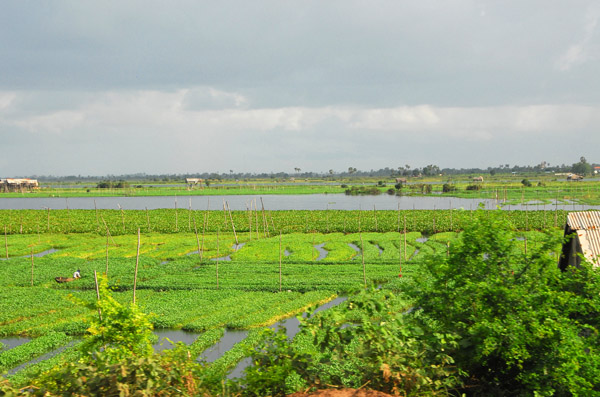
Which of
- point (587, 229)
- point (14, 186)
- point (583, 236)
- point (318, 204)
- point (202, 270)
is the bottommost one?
point (202, 270)

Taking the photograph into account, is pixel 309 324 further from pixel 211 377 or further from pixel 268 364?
pixel 211 377

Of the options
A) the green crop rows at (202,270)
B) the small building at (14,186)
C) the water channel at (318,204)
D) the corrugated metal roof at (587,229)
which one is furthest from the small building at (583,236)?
the small building at (14,186)

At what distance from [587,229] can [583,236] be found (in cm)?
34

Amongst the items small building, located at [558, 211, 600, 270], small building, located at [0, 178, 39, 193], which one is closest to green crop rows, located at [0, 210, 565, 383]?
small building, located at [558, 211, 600, 270]

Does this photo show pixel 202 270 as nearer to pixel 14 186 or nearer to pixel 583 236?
pixel 583 236

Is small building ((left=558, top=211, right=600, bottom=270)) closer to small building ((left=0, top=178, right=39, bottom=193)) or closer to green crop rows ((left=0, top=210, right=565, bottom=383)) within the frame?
green crop rows ((left=0, top=210, right=565, bottom=383))

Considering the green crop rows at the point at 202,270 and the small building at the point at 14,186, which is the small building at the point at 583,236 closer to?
the green crop rows at the point at 202,270

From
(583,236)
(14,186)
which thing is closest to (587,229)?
(583,236)

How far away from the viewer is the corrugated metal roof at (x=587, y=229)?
38.0 feet

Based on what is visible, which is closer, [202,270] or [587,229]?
[587,229]

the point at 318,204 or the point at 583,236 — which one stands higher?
the point at 583,236

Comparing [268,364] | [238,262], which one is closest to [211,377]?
[268,364]

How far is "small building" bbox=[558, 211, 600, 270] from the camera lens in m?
11.6

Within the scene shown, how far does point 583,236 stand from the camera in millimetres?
11742
